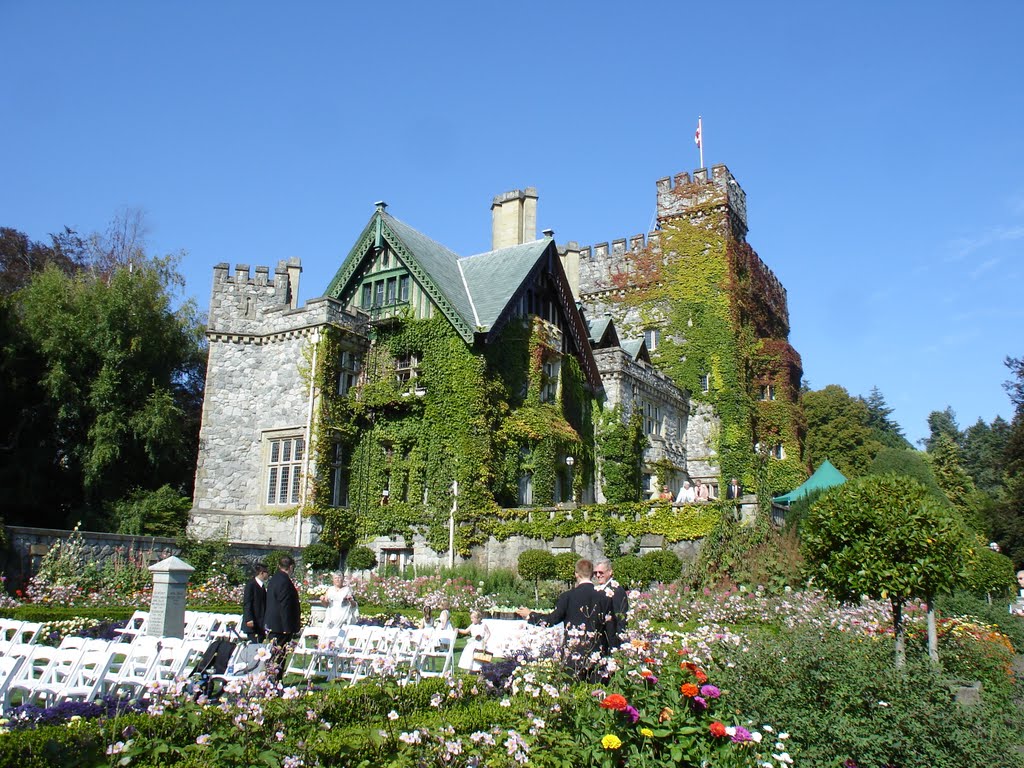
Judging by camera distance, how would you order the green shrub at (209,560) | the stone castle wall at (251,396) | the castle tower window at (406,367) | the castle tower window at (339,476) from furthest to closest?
the castle tower window at (406,367) < the castle tower window at (339,476) < the stone castle wall at (251,396) < the green shrub at (209,560)

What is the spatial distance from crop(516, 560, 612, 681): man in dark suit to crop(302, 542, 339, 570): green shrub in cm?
1687

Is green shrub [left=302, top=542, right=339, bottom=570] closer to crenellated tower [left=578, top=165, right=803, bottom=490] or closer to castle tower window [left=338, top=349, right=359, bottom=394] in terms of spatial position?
castle tower window [left=338, top=349, right=359, bottom=394]

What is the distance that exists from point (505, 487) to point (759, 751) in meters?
20.7

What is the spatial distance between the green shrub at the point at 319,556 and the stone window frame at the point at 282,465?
1.72 metres

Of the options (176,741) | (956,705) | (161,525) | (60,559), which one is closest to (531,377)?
(161,525)

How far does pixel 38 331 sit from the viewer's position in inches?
1107

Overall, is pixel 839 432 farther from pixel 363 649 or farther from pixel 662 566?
pixel 363 649

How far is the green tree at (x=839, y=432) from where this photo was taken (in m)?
A: 51.0

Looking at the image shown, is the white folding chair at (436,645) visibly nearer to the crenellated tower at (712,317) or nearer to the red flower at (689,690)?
the red flower at (689,690)

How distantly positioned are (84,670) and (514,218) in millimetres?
29145

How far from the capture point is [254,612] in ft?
33.4

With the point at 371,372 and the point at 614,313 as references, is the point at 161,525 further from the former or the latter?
the point at 614,313

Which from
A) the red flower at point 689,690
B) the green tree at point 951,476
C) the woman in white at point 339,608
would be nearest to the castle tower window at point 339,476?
the woman in white at point 339,608

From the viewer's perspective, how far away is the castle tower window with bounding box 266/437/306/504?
26641mm
